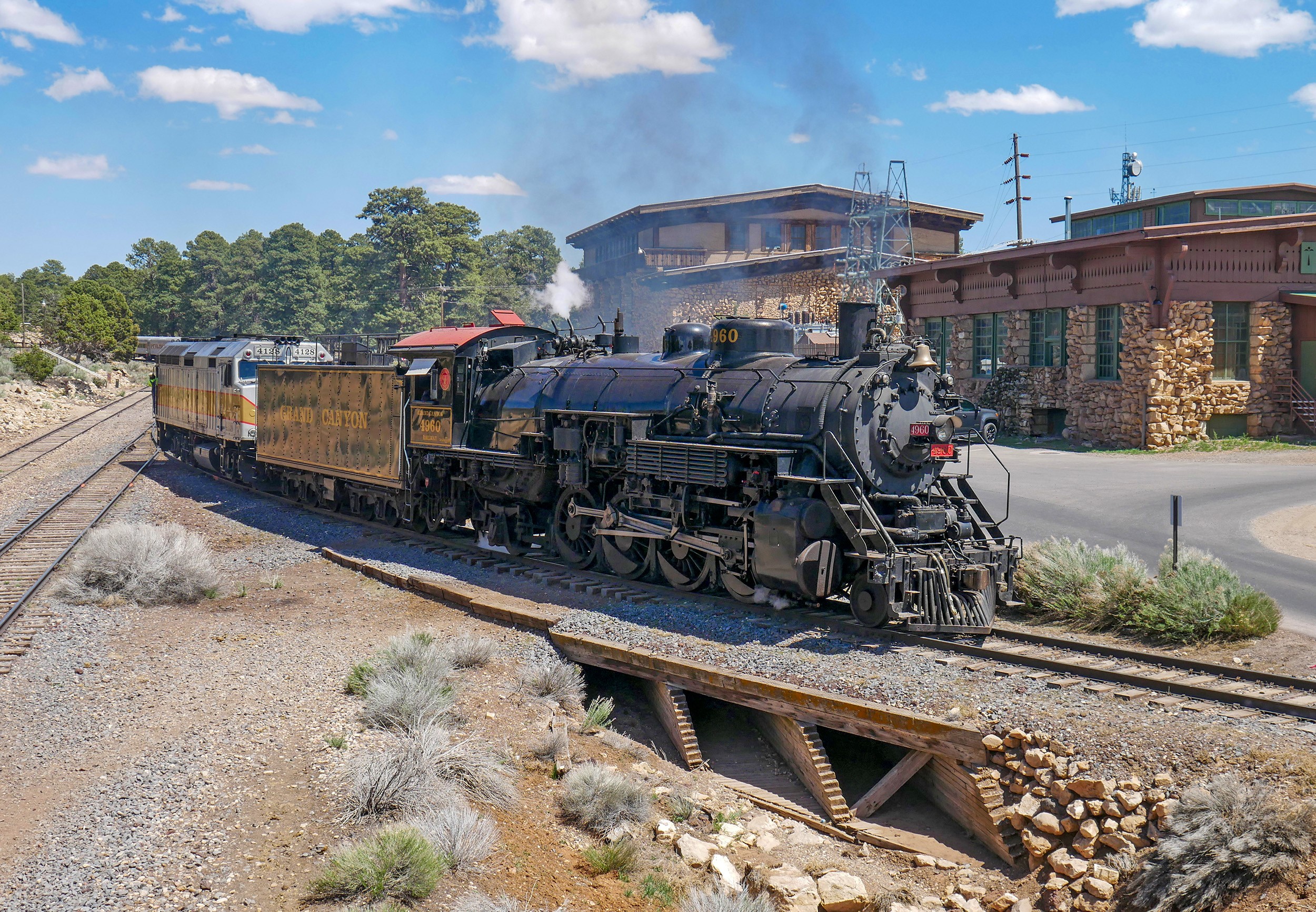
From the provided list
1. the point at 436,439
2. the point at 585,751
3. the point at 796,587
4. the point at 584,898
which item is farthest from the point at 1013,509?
the point at 584,898

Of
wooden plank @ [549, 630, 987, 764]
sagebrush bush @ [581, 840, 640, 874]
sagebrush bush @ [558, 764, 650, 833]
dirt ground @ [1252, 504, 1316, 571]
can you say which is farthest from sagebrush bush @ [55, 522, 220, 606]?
dirt ground @ [1252, 504, 1316, 571]

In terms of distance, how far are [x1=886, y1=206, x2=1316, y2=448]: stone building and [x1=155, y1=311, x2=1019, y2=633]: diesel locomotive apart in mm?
14195

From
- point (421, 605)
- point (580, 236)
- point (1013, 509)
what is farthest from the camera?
point (580, 236)

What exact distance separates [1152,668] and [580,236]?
147 feet

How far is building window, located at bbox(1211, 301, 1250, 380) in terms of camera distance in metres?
25.8

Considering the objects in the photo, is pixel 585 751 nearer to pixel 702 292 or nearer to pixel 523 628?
pixel 523 628

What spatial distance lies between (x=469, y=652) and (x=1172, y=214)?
124 feet

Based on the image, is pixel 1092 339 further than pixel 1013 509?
Yes

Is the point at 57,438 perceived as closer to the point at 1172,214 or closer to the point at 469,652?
the point at 469,652

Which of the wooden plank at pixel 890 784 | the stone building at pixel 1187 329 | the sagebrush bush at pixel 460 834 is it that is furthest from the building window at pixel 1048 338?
the sagebrush bush at pixel 460 834

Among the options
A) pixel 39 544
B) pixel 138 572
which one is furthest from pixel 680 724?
pixel 39 544

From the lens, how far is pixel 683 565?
13.1 metres

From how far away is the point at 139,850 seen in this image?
6664 mm

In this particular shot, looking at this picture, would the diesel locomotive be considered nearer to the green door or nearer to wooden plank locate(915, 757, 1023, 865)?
wooden plank locate(915, 757, 1023, 865)
